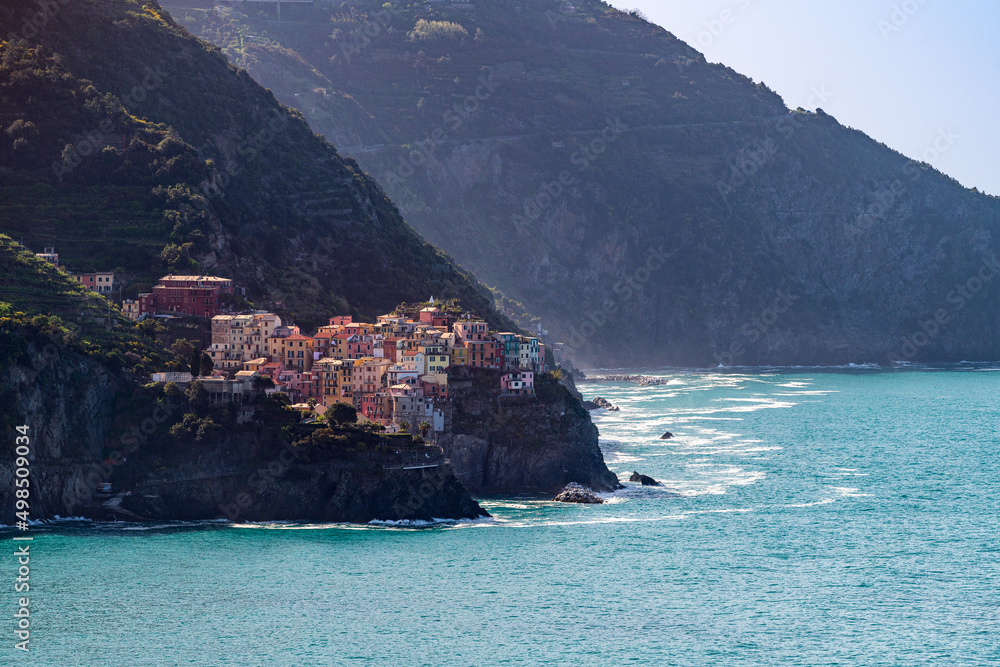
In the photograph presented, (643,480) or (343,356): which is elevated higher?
(343,356)

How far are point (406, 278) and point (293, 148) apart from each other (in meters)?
29.0

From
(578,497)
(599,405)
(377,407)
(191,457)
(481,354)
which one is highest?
(481,354)

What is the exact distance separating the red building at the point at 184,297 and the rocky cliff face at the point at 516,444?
2637 cm

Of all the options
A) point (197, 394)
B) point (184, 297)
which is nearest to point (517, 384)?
point (197, 394)

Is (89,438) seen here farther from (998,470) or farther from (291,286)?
(998,470)

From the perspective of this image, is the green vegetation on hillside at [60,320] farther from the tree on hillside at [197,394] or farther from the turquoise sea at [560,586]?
the turquoise sea at [560,586]

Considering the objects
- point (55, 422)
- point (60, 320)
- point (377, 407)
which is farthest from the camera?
point (377, 407)

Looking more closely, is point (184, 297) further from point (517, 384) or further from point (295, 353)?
point (517, 384)

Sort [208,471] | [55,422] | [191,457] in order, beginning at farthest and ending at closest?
[191,457]
[208,471]
[55,422]

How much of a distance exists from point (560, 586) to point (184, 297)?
57242mm

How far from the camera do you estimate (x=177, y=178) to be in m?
145

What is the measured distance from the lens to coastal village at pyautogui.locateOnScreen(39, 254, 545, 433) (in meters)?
109

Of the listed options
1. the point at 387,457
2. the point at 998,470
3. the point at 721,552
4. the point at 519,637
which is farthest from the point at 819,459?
the point at 519,637

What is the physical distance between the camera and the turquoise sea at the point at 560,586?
70.2 metres
